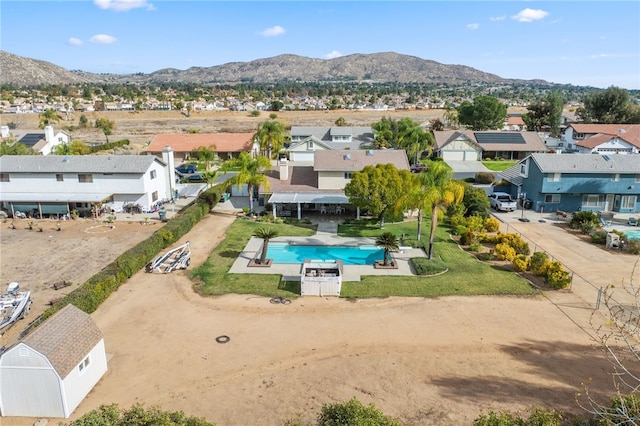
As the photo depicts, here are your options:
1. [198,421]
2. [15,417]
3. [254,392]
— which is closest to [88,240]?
[15,417]

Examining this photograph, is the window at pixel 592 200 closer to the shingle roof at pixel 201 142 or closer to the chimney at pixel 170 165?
the chimney at pixel 170 165

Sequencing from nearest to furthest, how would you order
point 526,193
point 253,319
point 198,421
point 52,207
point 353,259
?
point 198,421
point 253,319
point 353,259
point 52,207
point 526,193

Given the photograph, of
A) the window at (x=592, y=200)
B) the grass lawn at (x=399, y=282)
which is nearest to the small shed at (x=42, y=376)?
the grass lawn at (x=399, y=282)

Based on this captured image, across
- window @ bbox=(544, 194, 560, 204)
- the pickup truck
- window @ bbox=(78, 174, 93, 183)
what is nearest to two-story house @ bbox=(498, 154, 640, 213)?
window @ bbox=(544, 194, 560, 204)

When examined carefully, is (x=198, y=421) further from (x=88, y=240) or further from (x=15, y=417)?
(x=88, y=240)

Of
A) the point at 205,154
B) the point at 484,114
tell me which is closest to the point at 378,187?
the point at 205,154

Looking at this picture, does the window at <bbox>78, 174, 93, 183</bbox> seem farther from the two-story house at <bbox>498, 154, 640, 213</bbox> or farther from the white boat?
the two-story house at <bbox>498, 154, 640, 213</bbox>
